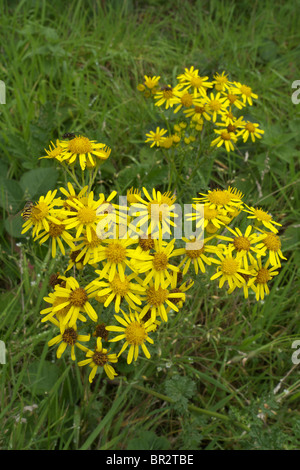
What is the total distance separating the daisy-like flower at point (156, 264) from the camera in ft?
5.28

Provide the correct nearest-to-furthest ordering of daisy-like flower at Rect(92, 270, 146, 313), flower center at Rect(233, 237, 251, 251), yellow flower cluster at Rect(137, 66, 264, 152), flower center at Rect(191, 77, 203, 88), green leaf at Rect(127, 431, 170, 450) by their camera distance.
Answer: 1. daisy-like flower at Rect(92, 270, 146, 313)
2. flower center at Rect(233, 237, 251, 251)
3. green leaf at Rect(127, 431, 170, 450)
4. yellow flower cluster at Rect(137, 66, 264, 152)
5. flower center at Rect(191, 77, 203, 88)

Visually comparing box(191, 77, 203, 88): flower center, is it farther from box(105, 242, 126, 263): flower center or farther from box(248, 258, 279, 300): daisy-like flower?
box(105, 242, 126, 263): flower center

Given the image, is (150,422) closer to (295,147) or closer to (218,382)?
(218,382)

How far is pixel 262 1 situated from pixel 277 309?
12.3 ft

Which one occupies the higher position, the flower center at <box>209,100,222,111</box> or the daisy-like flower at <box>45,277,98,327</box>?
the flower center at <box>209,100,222,111</box>

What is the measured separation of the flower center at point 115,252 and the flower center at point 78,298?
0.63 feet

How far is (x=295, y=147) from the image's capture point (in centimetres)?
358

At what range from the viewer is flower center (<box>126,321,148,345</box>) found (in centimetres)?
172

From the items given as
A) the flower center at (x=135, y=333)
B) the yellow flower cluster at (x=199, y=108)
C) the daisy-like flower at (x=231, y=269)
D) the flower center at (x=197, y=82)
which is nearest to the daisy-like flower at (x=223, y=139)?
the yellow flower cluster at (x=199, y=108)

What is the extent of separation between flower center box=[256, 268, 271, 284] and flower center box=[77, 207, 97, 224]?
81 centimetres

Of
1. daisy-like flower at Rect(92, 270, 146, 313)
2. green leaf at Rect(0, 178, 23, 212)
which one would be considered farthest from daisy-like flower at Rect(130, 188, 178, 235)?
green leaf at Rect(0, 178, 23, 212)

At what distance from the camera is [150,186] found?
9.66 ft

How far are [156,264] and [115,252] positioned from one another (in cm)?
17

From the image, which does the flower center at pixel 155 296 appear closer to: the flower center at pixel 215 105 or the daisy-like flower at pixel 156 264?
the daisy-like flower at pixel 156 264
